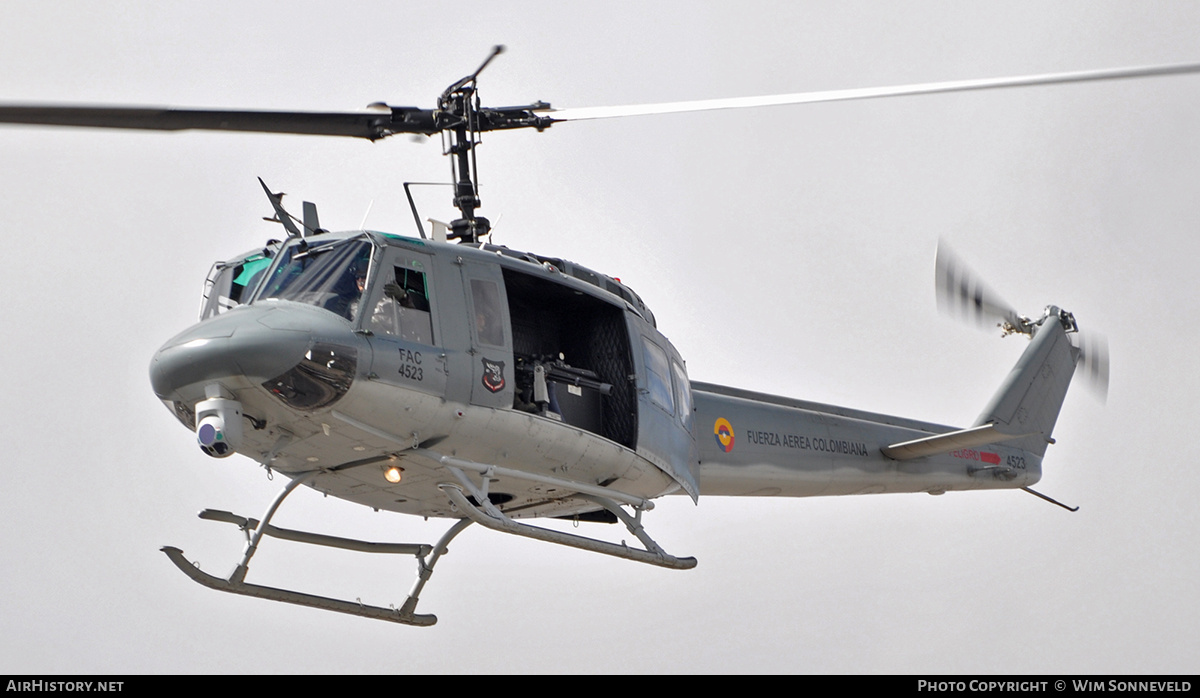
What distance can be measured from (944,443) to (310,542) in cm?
719

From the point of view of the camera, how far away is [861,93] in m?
11.0

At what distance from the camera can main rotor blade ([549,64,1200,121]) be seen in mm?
9188

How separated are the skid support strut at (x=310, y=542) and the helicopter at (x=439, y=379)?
0.06 feet

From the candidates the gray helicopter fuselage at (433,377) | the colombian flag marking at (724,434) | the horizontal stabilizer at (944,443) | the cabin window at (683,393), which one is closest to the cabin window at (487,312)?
the gray helicopter fuselage at (433,377)

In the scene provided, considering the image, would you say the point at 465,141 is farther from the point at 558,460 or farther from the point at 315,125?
the point at 558,460

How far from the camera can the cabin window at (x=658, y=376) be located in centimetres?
1241

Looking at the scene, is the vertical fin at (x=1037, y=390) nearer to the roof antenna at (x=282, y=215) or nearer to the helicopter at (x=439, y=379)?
the helicopter at (x=439, y=379)

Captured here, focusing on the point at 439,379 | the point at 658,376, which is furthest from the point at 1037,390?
the point at 439,379

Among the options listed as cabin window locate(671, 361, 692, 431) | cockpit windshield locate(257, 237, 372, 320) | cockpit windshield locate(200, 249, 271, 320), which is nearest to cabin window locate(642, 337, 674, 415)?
cabin window locate(671, 361, 692, 431)

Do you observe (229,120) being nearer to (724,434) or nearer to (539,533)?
(539,533)

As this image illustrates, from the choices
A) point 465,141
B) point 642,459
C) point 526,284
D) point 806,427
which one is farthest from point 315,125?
point 806,427

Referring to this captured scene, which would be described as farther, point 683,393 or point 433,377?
point 683,393

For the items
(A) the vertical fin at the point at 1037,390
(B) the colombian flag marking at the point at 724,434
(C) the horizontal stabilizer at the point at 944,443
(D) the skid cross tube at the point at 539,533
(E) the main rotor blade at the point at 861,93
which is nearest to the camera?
(E) the main rotor blade at the point at 861,93

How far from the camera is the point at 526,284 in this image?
11.6 metres
